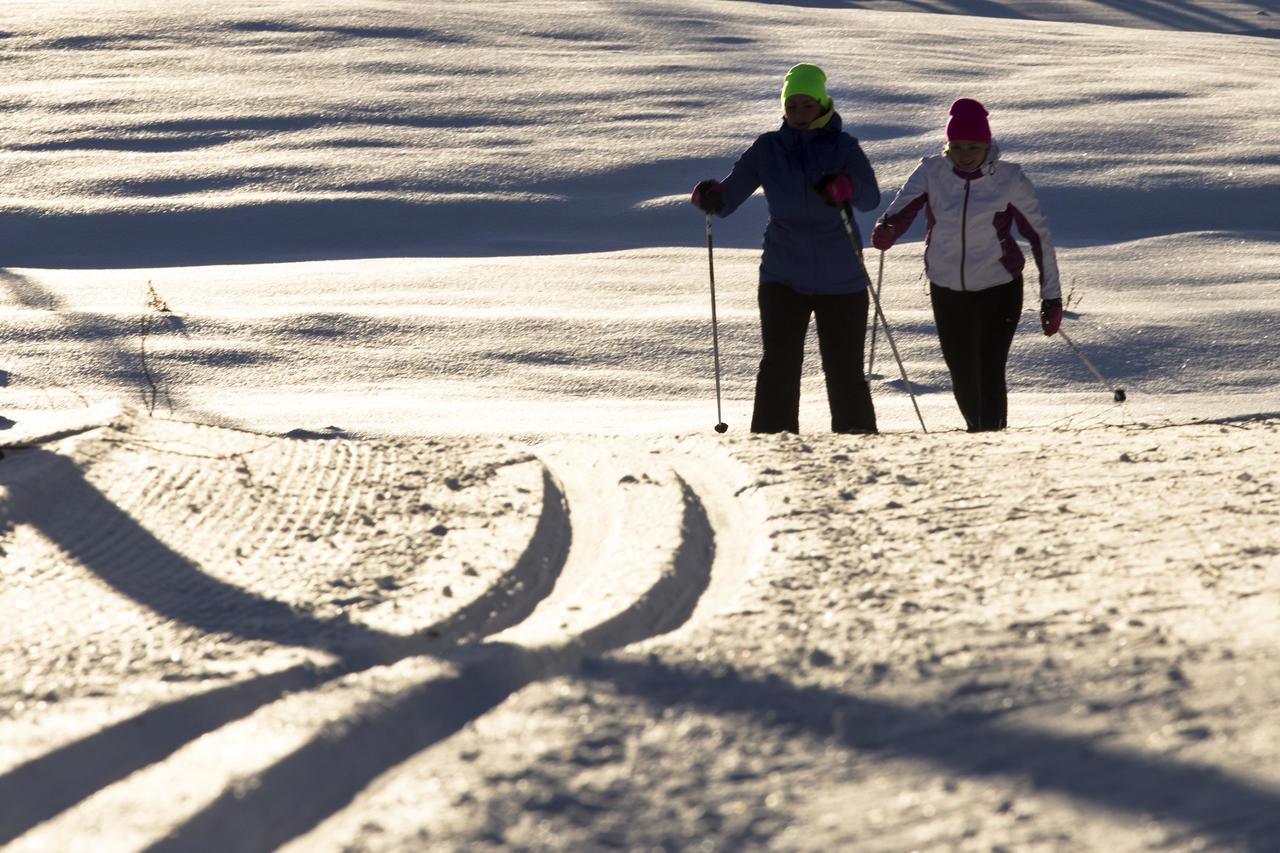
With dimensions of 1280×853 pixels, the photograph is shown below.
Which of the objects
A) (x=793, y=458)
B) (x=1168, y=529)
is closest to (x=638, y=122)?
(x=793, y=458)

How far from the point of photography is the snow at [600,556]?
2.49 metres

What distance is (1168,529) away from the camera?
3.66 m

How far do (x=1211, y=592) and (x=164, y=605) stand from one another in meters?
2.34

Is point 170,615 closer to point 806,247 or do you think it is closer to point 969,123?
point 806,247

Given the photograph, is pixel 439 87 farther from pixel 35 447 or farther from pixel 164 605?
pixel 164 605

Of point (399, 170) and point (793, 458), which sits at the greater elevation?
point (399, 170)

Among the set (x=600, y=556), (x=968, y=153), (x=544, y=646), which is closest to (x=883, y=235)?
(x=968, y=153)

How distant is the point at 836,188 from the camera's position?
17.1 feet

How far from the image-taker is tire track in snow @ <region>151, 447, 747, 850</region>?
8.16ft

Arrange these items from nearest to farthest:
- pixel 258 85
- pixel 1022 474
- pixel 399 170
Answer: pixel 1022 474 → pixel 399 170 → pixel 258 85

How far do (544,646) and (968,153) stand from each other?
3200 millimetres

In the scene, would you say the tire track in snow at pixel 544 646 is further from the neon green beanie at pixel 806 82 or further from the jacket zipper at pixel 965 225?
the jacket zipper at pixel 965 225

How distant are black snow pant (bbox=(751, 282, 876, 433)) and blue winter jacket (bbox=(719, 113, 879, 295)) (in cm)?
6

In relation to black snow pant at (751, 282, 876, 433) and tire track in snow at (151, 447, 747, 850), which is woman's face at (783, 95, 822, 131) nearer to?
black snow pant at (751, 282, 876, 433)
